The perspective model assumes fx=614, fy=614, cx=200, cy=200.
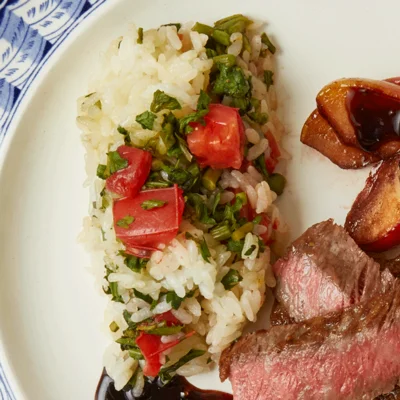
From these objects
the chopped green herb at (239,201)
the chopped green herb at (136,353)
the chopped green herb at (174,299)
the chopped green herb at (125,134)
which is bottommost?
the chopped green herb at (136,353)

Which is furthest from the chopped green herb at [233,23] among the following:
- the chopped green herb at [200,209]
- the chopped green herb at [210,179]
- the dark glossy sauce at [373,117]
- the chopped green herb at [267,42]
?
the chopped green herb at [200,209]

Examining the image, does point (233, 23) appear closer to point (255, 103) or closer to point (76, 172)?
point (255, 103)

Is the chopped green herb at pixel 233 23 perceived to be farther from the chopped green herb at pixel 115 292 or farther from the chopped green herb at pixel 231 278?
the chopped green herb at pixel 115 292

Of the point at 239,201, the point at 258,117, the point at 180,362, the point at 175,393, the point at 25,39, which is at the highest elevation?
the point at 25,39

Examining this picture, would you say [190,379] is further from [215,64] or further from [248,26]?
[248,26]

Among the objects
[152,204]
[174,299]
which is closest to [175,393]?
[174,299]

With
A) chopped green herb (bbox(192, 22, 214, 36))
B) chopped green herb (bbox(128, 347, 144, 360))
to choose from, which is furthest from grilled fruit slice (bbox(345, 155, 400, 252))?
chopped green herb (bbox(128, 347, 144, 360))

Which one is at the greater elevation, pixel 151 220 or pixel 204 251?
pixel 151 220
